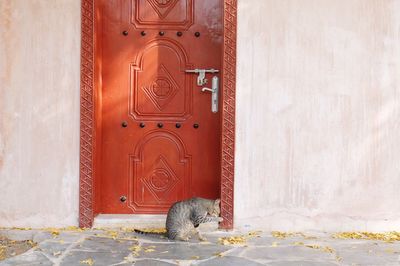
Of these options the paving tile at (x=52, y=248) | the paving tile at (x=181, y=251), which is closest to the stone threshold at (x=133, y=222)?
the paving tile at (x=181, y=251)

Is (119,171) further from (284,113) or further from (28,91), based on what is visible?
(284,113)

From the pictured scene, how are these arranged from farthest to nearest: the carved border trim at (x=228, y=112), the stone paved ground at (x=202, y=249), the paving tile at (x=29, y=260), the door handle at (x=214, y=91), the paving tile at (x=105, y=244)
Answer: the door handle at (x=214, y=91) → the carved border trim at (x=228, y=112) → the paving tile at (x=105, y=244) → the stone paved ground at (x=202, y=249) → the paving tile at (x=29, y=260)

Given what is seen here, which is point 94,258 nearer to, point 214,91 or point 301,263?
point 301,263

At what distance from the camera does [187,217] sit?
530 centimetres

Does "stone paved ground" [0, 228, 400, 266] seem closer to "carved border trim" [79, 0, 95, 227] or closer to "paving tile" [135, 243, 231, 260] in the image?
"paving tile" [135, 243, 231, 260]

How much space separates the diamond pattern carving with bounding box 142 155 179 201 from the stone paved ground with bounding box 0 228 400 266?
0.58 m

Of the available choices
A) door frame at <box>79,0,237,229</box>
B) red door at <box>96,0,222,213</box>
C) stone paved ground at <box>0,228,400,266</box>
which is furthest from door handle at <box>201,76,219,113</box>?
stone paved ground at <box>0,228,400,266</box>

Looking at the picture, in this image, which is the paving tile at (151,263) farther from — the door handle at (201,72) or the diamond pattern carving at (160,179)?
the door handle at (201,72)

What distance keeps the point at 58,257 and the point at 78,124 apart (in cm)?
145

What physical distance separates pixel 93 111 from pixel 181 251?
168cm

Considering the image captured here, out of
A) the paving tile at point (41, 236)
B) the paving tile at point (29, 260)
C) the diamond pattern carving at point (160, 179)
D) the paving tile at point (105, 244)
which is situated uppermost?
the diamond pattern carving at point (160, 179)

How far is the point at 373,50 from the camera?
18.6 ft

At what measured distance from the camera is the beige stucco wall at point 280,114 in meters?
5.66

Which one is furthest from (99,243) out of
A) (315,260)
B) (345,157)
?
(345,157)
